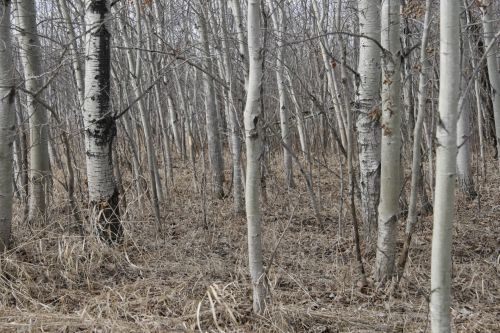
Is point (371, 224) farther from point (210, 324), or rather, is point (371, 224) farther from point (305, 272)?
point (210, 324)

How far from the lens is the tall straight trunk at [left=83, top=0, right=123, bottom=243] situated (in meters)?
5.09

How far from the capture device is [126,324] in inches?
138

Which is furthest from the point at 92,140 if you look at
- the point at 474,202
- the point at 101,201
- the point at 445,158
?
the point at 474,202

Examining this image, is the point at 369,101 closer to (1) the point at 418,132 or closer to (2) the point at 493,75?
(1) the point at 418,132

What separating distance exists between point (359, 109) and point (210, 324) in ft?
7.32

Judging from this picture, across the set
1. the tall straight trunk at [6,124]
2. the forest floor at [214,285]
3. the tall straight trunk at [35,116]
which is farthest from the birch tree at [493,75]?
the tall straight trunk at [35,116]

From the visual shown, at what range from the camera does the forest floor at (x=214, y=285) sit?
351 centimetres

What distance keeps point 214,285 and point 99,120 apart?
87.5 inches

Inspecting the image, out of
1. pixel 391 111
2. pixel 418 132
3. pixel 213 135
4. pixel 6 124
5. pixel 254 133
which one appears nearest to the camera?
pixel 254 133

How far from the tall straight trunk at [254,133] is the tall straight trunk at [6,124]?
2506 millimetres

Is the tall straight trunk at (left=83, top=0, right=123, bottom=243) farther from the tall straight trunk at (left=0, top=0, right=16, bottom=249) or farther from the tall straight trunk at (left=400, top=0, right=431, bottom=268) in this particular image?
the tall straight trunk at (left=400, top=0, right=431, bottom=268)

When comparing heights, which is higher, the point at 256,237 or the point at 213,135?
the point at 213,135

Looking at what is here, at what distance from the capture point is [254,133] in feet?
10.6

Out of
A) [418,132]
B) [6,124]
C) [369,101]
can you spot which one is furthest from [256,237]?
[6,124]
